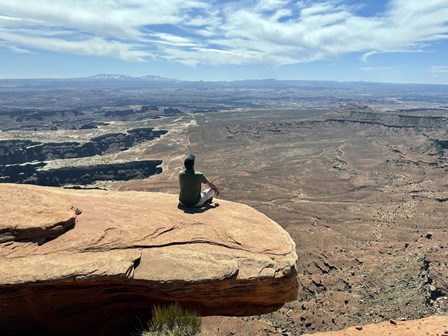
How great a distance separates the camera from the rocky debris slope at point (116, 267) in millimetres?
8102

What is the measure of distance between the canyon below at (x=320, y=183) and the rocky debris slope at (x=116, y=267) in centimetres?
440

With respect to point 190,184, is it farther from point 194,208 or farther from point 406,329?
point 406,329

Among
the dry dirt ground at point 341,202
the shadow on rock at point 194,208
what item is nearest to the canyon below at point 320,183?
the dry dirt ground at point 341,202

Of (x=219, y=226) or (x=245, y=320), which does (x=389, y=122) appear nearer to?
(x=245, y=320)

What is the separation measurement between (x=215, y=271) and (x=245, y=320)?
16.9 m

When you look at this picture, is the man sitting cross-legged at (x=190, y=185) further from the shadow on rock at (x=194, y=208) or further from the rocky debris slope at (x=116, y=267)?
the rocky debris slope at (x=116, y=267)

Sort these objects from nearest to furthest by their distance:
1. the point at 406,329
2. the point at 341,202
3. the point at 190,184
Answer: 1. the point at 406,329
2. the point at 190,184
3. the point at 341,202

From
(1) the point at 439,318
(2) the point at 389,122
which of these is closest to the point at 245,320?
(1) the point at 439,318

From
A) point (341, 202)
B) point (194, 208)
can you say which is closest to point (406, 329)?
point (194, 208)

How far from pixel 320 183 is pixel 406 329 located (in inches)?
2135

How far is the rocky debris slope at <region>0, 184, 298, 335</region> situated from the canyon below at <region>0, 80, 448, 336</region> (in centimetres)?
440

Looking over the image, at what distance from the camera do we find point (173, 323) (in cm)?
812

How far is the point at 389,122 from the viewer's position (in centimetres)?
12369

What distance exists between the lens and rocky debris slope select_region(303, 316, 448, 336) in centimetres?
1039
